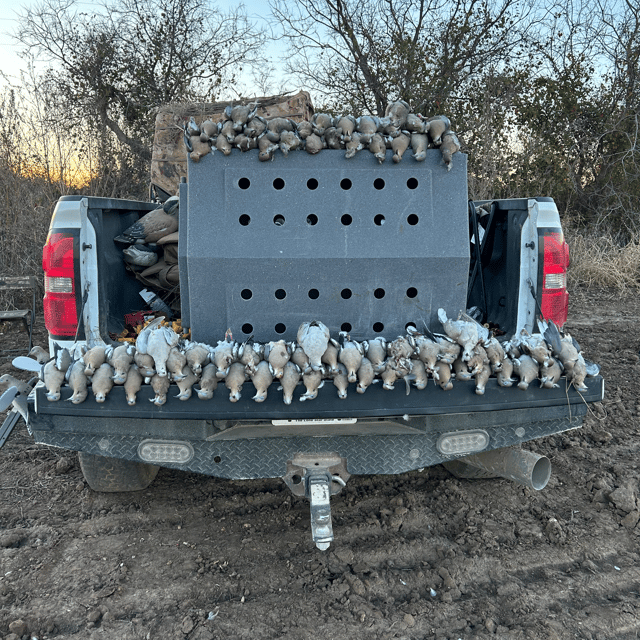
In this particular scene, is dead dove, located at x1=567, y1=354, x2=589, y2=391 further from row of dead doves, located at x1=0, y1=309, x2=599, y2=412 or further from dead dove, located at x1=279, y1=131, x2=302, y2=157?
dead dove, located at x1=279, y1=131, x2=302, y2=157

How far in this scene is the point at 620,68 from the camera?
12680mm

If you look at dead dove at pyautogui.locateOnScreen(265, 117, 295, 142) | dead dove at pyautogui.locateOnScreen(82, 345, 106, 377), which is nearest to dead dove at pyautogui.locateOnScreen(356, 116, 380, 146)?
dead dove at pyautogui.locateOnScreen(265, 117, 295, 142)

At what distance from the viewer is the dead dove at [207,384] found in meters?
2.18

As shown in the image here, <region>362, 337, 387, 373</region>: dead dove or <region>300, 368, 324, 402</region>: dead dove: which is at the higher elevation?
<region>362, 337, 387, 373</region>: dead dove

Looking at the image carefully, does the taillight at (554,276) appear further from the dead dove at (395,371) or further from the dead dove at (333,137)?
the dead dove at (333,137)

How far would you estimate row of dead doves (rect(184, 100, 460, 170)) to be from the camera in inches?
101

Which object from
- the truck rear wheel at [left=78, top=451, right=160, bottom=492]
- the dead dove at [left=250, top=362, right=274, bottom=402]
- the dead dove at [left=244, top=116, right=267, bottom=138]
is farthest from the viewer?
the truck rear wheel at [left=78, top=451, right=160, bottom=492]

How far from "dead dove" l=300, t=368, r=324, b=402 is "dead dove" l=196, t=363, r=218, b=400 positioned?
0.35 meters

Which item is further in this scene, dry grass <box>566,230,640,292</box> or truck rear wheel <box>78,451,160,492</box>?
dry grass <box>566,230,640,292</box>

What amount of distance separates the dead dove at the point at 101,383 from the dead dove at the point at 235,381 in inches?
18.2

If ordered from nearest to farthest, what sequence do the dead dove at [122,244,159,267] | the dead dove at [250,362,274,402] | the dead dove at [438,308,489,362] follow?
1. the dead dove at [250,362,274,402]
2. the dead dove at [438,308,489,362]
3. the dead dove at [122,244,159,267]

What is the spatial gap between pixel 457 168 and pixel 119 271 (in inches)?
77.5

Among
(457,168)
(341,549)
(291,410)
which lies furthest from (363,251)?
(341,549)

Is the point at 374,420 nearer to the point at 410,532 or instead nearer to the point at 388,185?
the point at 410,532
